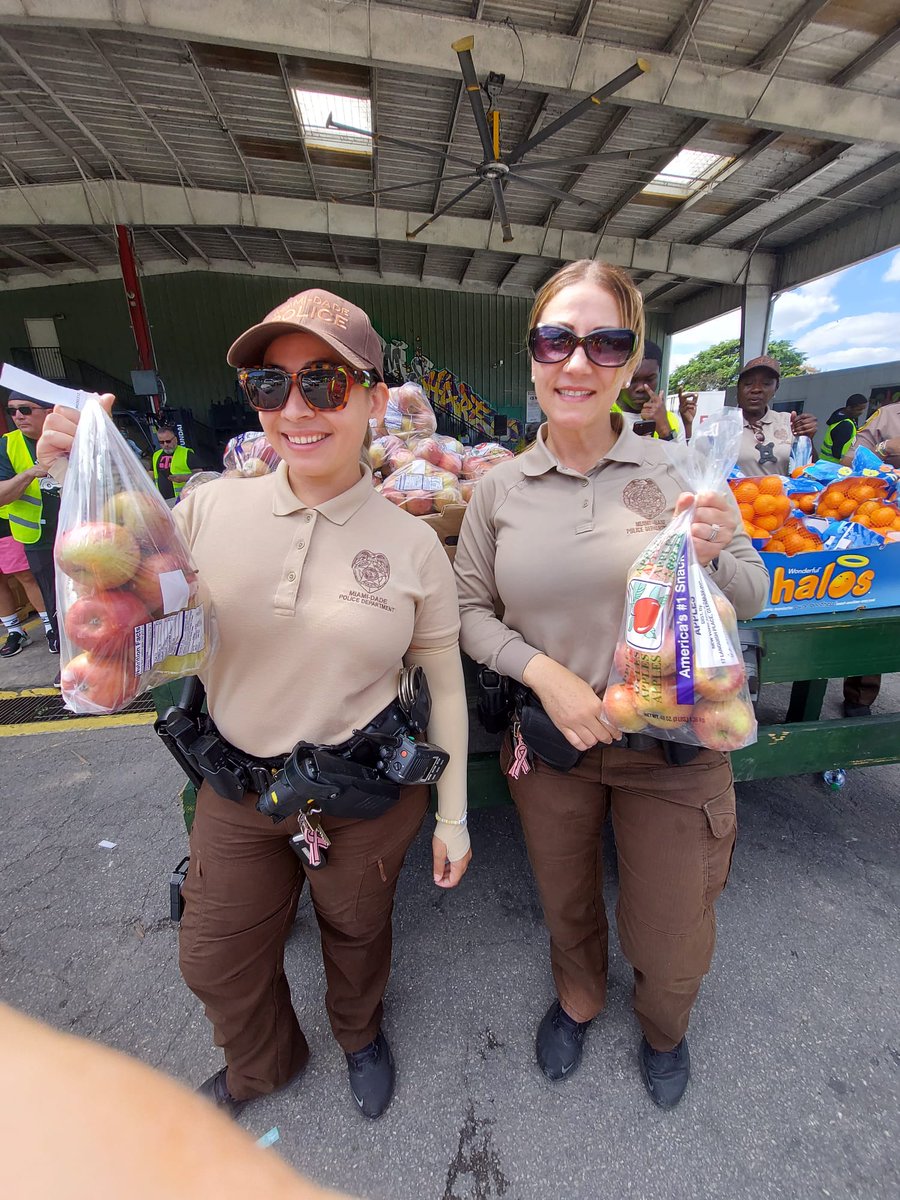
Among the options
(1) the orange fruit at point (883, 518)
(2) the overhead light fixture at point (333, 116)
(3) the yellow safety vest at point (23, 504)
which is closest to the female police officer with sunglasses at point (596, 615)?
(1) the orange fruit at point (883, 518)

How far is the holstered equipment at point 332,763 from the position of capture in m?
1.18

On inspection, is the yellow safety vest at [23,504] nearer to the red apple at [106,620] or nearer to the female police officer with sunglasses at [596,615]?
the red apple at [106,620]

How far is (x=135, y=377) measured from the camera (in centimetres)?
1018

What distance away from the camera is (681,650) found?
1146mm

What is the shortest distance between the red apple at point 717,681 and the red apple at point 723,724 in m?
0.03

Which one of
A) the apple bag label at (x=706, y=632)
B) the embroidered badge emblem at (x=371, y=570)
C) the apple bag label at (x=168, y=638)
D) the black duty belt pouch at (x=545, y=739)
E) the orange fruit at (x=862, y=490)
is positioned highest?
the orange fruit at (x=862, y=490)

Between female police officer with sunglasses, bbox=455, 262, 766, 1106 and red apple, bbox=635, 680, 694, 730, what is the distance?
12 centimetres

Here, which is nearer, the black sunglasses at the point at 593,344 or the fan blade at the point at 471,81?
the black sunglasses at the point at 593,344

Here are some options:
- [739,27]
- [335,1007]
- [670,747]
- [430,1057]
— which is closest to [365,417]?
[670,747]

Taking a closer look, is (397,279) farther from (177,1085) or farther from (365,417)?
(177,1085)

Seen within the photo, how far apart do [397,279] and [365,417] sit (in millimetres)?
16672

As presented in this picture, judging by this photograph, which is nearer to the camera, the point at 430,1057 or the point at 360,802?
the point at 360,802

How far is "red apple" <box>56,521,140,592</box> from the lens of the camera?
2.92 feet

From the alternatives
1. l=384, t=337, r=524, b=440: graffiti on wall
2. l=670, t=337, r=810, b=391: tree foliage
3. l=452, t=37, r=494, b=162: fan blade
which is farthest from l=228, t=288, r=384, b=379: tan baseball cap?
l=670, t=337, r=810, b=391: tree foliage
